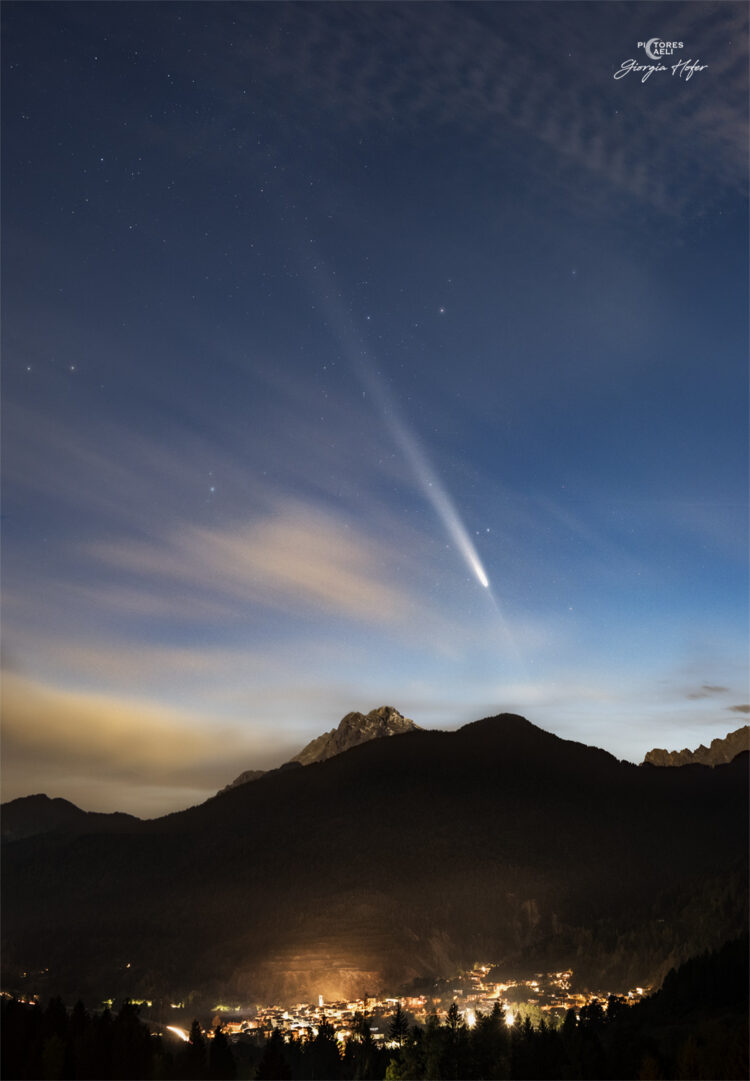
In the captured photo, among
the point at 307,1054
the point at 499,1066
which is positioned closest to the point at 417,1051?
the point at 499,1066

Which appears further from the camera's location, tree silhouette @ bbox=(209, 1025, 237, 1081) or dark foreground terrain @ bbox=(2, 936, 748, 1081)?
tree silhouette @ bbox=(209, 1025, 237, 1081)

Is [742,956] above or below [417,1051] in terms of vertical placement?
above

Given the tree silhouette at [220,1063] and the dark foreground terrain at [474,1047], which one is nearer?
the dark foreground terrain at [474,1047]

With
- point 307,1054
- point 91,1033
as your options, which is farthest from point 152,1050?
point 307,1054

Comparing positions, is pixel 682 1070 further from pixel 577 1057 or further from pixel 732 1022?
pixel 732 1022

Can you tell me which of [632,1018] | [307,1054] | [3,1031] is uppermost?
[3,1031]

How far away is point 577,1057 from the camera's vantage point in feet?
451

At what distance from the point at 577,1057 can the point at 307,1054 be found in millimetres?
78678

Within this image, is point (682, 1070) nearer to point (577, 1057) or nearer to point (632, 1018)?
point (577, 1057)

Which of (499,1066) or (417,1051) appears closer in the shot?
(499,1066)

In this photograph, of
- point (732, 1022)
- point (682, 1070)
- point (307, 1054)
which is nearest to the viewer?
point (682, 1070)

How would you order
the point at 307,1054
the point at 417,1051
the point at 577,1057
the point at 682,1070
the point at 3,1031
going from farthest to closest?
Answer: the point at 307,1054 → the point at 417,1051 → the point at 577,1057 → the point at 682,1070 → the point at 3,1031

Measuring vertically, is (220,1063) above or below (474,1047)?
above

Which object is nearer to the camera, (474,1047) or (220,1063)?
(220,1063)
